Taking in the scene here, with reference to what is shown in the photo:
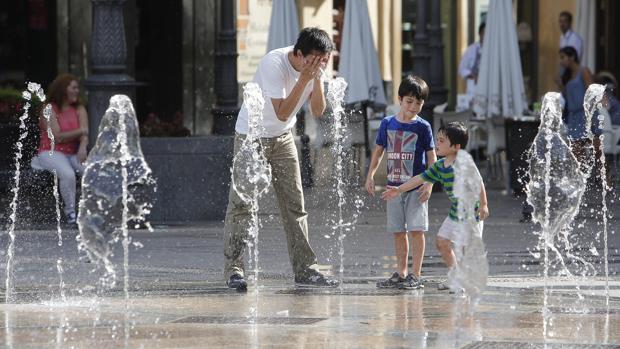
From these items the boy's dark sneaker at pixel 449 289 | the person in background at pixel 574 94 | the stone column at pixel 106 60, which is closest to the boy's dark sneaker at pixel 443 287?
the boy's dark sneaker at pixel 449 289

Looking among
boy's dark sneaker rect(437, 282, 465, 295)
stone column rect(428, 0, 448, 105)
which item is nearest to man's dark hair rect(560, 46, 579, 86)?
stone column rect(428, 0, 448, 105)

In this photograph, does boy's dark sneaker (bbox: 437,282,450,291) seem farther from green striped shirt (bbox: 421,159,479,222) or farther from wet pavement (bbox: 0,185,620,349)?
green striped shirt (bbox: 421,159,479,222)

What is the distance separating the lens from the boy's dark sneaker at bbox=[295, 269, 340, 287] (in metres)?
9.92

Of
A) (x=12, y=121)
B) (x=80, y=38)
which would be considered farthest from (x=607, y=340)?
(x=80, y=38)

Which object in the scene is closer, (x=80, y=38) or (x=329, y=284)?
(x=329, y=284)

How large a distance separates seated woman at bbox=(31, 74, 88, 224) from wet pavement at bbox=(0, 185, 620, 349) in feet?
2.87

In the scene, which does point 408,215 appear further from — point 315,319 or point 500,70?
point 500,70

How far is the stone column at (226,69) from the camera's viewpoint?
1877cm

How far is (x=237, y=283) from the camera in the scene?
9.67m

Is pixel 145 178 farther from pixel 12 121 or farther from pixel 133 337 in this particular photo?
pixel 133 337

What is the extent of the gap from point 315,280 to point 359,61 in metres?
9.67

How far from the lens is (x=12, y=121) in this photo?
17.4 metres

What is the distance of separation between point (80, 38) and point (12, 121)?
358 cm

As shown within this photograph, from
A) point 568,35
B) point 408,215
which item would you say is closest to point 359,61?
point 568,35
